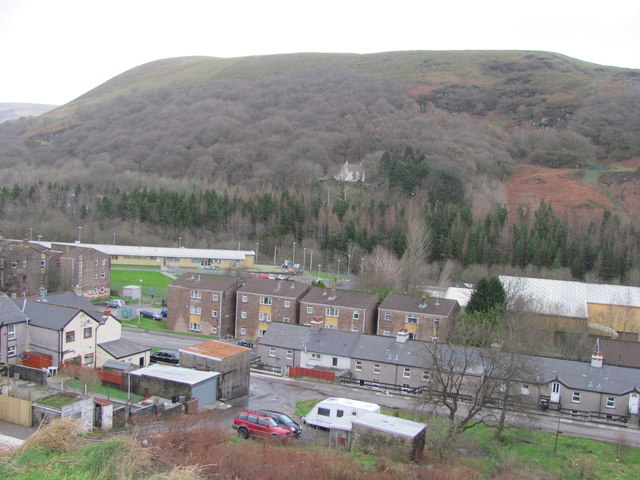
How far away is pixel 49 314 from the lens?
31.8 metres

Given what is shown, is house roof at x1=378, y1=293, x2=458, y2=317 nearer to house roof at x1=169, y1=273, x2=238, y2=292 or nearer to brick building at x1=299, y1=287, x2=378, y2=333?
brick building at x1=299, y1=287, x2=378, y2=333

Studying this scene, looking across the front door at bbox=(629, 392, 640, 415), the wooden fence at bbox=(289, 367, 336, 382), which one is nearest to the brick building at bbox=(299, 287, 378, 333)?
the wooden fence at bbox=(289, 367, 336, 382)

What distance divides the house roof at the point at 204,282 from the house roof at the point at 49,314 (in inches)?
544

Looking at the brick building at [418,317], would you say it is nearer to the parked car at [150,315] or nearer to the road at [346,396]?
the road at [346,396]

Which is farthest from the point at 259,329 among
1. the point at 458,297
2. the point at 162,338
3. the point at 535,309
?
the point at 535,309

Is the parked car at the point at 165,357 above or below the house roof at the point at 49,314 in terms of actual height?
below

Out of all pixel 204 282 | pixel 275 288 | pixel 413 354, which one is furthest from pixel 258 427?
pixel 204 282

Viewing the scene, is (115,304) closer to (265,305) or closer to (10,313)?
(265,305)

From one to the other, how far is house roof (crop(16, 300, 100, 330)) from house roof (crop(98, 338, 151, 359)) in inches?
64.8

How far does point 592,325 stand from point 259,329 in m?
27.0

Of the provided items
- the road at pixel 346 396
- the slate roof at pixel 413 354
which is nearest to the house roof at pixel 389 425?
the road at pixel 346 396

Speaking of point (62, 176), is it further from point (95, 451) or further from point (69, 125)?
point (95, 451)

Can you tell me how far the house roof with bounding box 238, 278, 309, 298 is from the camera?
44.5 metres

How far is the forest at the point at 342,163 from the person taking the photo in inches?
3039
